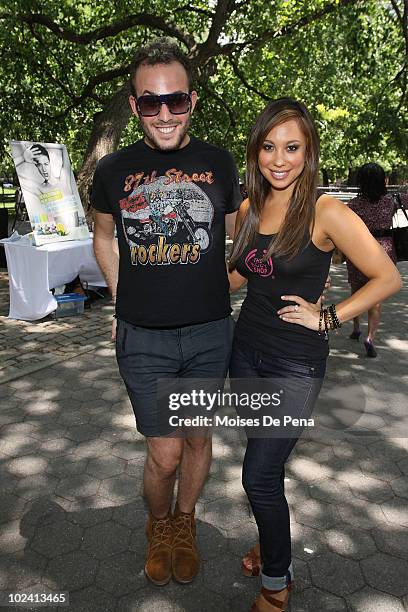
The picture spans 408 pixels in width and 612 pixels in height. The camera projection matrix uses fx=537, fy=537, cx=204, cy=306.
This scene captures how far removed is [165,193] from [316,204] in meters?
0.68

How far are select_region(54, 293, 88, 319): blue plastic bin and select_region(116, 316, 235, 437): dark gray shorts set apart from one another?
5.38 meters

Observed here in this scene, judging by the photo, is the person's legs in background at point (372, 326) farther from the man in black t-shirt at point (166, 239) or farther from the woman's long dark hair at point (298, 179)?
the woman's long dark hair at point (298, 179)

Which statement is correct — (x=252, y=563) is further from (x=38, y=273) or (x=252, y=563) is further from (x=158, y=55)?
(x=38, y=273)

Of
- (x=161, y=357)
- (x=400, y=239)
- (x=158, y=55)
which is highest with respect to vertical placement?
(x=158, y=55)

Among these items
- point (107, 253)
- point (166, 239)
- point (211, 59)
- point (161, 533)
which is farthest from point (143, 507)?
point (211, 59)

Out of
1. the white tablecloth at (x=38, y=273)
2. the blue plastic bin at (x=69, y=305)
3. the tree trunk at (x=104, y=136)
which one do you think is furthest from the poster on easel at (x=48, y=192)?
the tree trunk at (x=104, y=136)

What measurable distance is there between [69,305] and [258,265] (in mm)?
5935

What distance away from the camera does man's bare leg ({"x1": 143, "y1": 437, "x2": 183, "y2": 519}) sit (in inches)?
100

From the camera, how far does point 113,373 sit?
18.1 feet

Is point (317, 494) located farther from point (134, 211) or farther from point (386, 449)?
point (134, 211)

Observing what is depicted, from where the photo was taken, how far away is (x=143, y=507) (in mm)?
3293

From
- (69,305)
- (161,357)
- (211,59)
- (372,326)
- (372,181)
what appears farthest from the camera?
(211,59)

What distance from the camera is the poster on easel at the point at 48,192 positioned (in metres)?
7.68

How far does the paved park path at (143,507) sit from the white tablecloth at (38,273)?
215 centimetres
